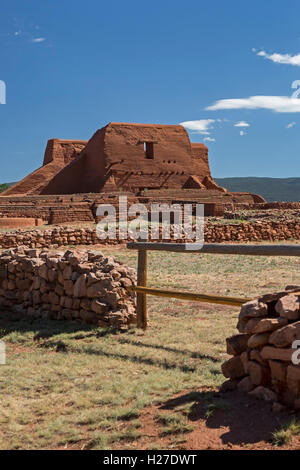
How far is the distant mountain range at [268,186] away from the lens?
145 m

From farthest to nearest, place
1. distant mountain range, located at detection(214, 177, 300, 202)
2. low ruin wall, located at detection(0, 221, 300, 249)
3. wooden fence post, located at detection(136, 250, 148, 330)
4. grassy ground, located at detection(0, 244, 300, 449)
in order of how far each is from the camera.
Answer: distant mountain range, located at detection(214, 177, 300, 202) < low ruin wall, located at detection(0, 221, 300, 249) < wooden fence post, located at detection(136, 250, 148, 330) < grassy ground, located at detection(0, 244, 300, 449)

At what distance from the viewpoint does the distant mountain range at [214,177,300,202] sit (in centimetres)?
14538

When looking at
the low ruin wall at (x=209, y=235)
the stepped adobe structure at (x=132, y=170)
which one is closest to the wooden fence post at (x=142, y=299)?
the low ruin wall at (x=209, y=235)

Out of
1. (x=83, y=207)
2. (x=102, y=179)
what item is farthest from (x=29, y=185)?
(x=83, y=207)

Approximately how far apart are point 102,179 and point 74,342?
31.1m

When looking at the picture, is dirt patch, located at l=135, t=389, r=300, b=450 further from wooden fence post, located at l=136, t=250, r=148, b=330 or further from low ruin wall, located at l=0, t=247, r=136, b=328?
low ruin wall, located at l=0, t=247, r=136, b=328

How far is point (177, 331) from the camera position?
6.19 meters

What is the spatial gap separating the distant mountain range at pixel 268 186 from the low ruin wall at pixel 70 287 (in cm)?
13534

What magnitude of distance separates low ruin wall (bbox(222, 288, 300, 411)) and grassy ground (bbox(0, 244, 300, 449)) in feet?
1.32

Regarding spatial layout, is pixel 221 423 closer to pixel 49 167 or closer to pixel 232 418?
pixel 232 418

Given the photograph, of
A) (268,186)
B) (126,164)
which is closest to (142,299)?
(126,164)

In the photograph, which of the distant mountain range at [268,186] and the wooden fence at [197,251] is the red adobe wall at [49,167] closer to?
the wooden fence at [197,251]

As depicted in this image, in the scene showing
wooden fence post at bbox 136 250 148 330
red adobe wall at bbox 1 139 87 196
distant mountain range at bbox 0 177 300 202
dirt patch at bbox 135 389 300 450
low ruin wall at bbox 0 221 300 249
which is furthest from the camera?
distant mountain range at bbox 0 177 300 202

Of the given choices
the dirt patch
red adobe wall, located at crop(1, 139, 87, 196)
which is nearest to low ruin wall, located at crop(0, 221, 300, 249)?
the dirt patch
